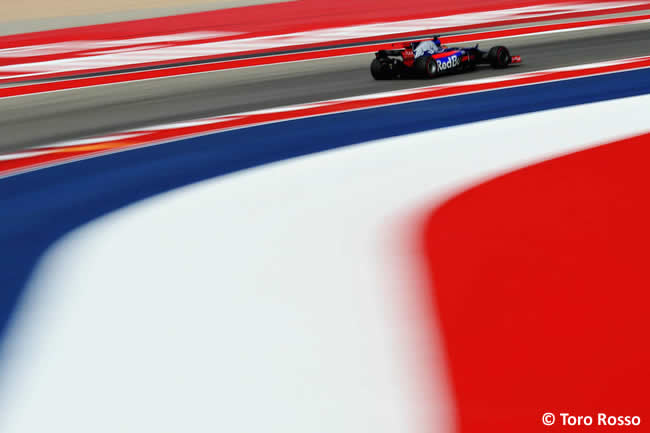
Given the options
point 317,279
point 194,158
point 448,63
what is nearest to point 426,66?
point 448,63

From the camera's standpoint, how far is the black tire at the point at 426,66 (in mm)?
9609

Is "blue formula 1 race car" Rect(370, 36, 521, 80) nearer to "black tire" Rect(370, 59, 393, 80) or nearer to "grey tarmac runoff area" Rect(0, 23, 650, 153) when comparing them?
"black tire" Rect(370, 59, 393, 80)

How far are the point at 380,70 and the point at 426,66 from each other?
548 mm

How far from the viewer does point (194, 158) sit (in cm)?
656

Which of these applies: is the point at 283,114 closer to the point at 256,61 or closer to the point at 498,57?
the point at 498,57

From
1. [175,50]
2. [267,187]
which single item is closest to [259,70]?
[175,50]

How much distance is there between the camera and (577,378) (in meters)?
2.83

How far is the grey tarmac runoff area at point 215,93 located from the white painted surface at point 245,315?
3.08m

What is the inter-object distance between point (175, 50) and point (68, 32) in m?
4.78

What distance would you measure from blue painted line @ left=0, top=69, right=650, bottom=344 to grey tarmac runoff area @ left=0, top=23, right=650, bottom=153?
1182 mm

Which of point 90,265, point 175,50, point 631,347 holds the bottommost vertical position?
point 631,347

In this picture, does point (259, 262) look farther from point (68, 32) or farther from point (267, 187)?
point (68, 32)

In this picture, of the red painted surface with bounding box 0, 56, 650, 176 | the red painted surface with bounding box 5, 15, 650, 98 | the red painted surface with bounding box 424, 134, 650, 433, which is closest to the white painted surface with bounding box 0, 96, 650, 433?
the red painted surface with bounding box 424, 134, 650, 433

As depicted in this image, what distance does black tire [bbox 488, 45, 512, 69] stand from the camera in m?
10.1
